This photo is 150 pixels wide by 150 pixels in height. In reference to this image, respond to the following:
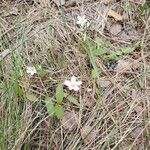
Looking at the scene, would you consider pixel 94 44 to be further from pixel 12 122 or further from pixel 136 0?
pixel 12 122

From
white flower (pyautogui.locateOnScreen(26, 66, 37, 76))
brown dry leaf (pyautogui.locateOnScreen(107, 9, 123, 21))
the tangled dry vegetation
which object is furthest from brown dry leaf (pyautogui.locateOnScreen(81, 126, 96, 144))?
brown dry leaf (pyautogui.locateOnScreen(107, 9, 123, 21))

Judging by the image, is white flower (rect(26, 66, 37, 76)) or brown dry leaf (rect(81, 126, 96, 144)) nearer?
brown dry leaf (rect(81, 126, 96, 144))

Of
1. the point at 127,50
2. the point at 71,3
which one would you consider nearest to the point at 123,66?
the point at 127,50

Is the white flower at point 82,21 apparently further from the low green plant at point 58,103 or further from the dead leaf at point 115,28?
the low green plant at point 58,103

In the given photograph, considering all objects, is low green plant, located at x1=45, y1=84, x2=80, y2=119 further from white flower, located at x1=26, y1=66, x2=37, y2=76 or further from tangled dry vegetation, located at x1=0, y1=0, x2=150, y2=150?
white flower, located at x1=26, y1=66, x2=37, y2=76

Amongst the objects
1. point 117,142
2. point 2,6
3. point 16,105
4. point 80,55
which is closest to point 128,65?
point 80,55

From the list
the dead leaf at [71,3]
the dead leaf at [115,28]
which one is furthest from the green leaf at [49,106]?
the dead leaf at [71,3]

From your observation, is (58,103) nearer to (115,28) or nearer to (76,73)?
(76,73)
